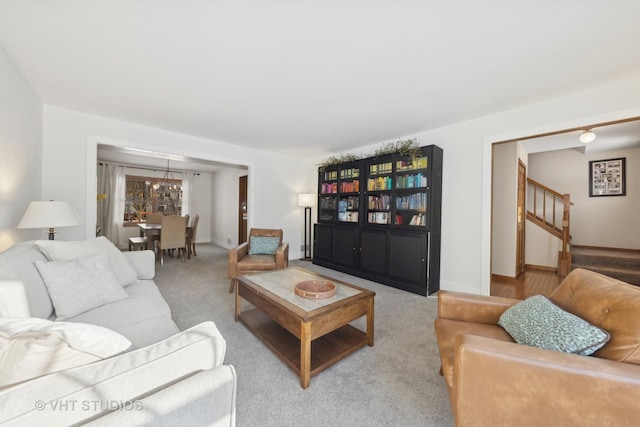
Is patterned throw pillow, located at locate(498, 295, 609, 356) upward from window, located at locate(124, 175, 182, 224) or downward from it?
downward

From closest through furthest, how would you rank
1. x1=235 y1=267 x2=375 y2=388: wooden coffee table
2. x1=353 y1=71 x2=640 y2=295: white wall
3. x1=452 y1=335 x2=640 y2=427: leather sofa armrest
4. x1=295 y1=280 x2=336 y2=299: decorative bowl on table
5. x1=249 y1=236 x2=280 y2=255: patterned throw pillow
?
x1=452 y1=335 x2=640 y2=427: leather sofa armrest, x1=235 y1=267 x2=375 y2=388: wooden coffee table, x1=295 y1=280 x2=336 y2=299: decorative bowl on table, x1=353 y1=71 x2=640 y2=295: white wall, x1=249 y1=236 x2=280 y2=255: patterned throw pillow

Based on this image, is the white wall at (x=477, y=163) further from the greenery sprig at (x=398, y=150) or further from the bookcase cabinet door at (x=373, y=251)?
the bookcase cabinet door at (x=373, y=251)

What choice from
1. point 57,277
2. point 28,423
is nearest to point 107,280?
point 57,277

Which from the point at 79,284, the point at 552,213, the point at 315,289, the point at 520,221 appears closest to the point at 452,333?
the point at 315,289

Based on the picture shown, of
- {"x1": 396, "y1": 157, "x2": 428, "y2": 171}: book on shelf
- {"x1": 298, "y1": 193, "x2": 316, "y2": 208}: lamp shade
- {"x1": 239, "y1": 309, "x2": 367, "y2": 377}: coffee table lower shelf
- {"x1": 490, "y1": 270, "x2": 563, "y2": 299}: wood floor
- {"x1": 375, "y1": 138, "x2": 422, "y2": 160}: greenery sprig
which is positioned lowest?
{"x1": 490, "y1": 270, "x2": 563, "y2": 299}: wood floor

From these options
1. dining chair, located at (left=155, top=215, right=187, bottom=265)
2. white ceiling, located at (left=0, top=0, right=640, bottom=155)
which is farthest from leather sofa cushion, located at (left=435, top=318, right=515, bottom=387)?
dining chair, located at (left=155, top=215, right=187, bottom=265)

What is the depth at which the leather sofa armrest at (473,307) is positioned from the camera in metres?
1.54

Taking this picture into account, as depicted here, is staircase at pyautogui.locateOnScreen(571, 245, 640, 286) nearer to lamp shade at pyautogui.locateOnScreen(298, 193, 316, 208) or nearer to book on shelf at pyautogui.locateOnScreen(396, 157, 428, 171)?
book on shelf at pyautogui.locateOnScreen(396, 157, 428, 171)

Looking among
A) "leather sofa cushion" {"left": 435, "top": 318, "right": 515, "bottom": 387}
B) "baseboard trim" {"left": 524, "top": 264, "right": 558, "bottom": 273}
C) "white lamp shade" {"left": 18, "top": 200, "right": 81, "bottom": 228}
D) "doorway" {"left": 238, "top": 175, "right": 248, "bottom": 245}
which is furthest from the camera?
"doorway" {"left": 238, "top": 175, "right": 248, "bottom": 245}

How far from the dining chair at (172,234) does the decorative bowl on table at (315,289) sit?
3789 mm

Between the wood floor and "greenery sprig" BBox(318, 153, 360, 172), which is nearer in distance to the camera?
the wood floor

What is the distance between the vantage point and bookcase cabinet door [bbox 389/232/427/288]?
323 centimetres

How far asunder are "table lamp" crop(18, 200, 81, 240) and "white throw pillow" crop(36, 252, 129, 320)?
0.80 m

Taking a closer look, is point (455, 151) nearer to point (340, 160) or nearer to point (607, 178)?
point (340, 160)
